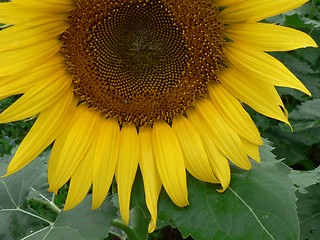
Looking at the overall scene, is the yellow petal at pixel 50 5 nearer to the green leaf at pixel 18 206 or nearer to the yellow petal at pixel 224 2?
the yellow petal at pixel 224 2

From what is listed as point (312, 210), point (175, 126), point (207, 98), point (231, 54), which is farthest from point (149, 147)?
point (312, 210)

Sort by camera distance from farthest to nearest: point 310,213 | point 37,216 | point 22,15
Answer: point 310,213
point 37,216
point 22,15

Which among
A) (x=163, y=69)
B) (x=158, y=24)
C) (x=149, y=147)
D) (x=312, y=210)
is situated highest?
(x=158, y=24)

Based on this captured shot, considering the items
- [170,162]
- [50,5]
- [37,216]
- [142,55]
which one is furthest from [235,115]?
[37,216]

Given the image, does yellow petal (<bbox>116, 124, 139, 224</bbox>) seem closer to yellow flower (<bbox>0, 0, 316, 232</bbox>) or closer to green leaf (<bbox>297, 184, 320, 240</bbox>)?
yellow flower (<bbox>0, 0, 316, 232</bbox>)

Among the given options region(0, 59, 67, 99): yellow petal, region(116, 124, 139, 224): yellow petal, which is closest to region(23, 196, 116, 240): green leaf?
region(116, 124, 139, 224): yellow petal

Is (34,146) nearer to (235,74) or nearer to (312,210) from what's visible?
(235,74)

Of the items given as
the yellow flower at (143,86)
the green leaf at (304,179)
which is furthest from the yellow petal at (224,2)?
the green leaf at (304,179)

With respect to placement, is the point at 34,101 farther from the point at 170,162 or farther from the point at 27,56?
the point at 170,162

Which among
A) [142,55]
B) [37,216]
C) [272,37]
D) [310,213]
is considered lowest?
[310,213]
